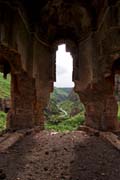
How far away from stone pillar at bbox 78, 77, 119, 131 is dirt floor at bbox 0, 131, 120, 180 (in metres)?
0.89

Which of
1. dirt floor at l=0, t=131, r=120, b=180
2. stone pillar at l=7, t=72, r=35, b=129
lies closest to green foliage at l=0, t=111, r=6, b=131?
stone pillar at l=7, t=72, r=35, b=129

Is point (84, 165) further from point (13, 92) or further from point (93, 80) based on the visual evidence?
point (13, 92)

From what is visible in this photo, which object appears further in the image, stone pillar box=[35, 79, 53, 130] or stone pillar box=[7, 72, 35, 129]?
stone pillar box=[35, 79, 53, 130]

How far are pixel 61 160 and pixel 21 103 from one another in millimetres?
4068

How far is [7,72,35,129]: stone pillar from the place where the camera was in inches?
412

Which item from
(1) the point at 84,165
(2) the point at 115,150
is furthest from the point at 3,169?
(2) the point at 115,150

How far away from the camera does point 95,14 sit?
1020 cm

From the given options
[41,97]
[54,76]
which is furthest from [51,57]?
[41,97]

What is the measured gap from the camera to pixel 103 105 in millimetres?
10078

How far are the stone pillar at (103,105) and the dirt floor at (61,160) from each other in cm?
89

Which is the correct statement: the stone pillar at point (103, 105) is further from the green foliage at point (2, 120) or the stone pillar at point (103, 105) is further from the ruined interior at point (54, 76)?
the green foliage at point (2, 120)

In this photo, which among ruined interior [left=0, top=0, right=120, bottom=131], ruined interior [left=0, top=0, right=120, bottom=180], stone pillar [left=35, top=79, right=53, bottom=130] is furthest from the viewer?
stone pillar [left=35, top=79, right=53, bottom=130]

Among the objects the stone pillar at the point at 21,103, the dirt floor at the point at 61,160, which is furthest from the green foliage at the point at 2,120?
the dirt floor at the point at 61,160

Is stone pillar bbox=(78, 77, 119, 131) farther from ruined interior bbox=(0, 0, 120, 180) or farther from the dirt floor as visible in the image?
the dirt floor
